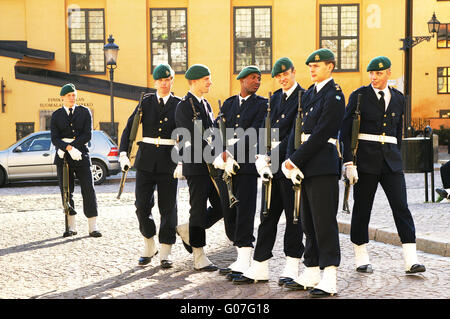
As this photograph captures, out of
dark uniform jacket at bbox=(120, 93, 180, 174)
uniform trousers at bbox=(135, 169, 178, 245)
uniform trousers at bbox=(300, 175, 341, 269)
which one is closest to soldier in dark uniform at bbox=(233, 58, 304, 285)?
uniform trousers at bbox=(300, 175, 341, 269)

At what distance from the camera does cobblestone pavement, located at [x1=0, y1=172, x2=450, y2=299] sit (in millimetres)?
5895

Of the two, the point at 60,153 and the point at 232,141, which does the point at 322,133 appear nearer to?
the point at 232,141

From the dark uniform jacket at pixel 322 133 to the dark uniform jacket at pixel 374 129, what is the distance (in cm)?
86

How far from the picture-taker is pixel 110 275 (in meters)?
6.70

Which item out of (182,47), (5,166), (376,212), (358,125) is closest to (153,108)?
(358,125)

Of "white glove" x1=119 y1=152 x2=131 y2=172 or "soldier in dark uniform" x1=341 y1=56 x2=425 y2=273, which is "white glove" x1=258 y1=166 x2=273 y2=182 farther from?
"white glove" x1=119 y1=152 x2=131 y2=172

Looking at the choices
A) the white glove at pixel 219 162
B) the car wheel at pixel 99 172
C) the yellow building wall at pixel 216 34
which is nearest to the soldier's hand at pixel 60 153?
the white glove at pixel 219 162

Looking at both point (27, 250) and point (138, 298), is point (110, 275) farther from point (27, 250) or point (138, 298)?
point (27, 250)

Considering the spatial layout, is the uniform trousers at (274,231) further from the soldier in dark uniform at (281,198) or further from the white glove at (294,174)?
the white glove at (294,174)

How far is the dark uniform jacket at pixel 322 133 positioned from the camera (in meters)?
5.61

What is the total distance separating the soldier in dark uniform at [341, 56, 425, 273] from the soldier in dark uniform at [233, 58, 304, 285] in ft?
2.35

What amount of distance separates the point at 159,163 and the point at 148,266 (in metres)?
1.09

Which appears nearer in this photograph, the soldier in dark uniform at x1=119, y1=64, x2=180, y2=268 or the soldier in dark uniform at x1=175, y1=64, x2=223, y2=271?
the soldier in dark uniform at x1=175, y1=64, x2=223, y2=271

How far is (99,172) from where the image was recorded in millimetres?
18547
